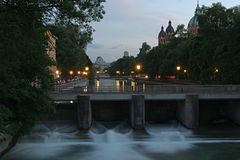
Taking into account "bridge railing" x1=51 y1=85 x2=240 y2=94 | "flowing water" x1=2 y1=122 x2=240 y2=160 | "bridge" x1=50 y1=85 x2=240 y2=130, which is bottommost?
"flowing water" x1=2 y1=122 x2=240 y2=160

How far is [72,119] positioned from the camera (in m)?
38.9

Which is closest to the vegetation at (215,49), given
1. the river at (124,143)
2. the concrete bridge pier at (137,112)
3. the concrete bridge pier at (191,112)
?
the concrete bridge pier at (191,112)

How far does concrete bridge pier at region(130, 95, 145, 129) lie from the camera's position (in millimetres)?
35969

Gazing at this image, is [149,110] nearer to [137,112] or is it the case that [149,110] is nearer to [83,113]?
[137,112]

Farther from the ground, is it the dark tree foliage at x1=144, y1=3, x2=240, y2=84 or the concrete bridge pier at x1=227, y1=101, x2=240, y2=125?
the dark tree foliage at x1=144, y1=3, x2=240, y2=84

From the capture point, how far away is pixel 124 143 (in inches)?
1229

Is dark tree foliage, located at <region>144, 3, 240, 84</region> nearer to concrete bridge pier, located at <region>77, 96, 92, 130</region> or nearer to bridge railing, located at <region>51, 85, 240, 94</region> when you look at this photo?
bridge railing, located at <region>51, 85, 240, 94</region>

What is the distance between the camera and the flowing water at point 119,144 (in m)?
27.1

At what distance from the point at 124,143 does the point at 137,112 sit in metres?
5.35

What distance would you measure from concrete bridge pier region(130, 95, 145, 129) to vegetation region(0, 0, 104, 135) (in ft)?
45.2

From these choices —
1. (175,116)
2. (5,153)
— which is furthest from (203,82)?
(5,153)

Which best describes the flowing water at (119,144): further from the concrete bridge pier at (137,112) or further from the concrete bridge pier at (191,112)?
the concrete bridge pier at (191,112)

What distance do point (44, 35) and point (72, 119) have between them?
59.3 ft

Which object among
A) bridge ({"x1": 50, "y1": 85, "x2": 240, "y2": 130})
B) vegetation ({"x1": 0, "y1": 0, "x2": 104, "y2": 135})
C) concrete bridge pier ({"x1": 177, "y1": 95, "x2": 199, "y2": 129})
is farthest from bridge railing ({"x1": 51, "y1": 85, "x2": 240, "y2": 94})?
A: vegetation ({"x1": 0, "y1": 0, "x2": 104, "y2": 135})
